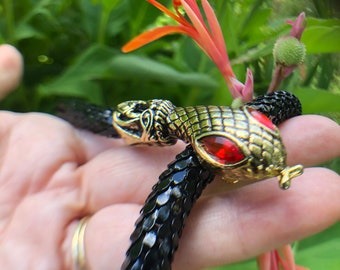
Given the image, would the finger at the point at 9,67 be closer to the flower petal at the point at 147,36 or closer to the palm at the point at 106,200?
the palm at the point at 106,200

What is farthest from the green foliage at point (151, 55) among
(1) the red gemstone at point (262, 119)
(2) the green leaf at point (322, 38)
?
(1) the red gemstone at point (262, 119)

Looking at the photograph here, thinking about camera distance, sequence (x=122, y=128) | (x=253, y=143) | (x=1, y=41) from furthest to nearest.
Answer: (x=1, y=41) < (x=122, y=128) < (x=253, y=143)

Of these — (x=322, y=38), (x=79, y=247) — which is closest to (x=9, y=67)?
(x=79, y=247)

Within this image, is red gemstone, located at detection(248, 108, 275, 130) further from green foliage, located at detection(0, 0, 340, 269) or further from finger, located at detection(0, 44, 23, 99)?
finger, located at detection(0, 44, 23, 99)

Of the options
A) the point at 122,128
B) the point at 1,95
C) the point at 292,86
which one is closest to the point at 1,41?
the point at 1,95

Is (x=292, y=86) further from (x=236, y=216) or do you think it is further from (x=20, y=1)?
(x=20, y=1)

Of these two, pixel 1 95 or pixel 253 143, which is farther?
pixel 1 95

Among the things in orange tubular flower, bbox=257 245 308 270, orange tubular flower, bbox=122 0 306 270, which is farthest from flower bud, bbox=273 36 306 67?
orange tubular flower, bbox=257 245 308 270

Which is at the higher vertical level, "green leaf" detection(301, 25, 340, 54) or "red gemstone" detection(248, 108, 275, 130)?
"green leaf" detection(301, 25, 340, 54)
